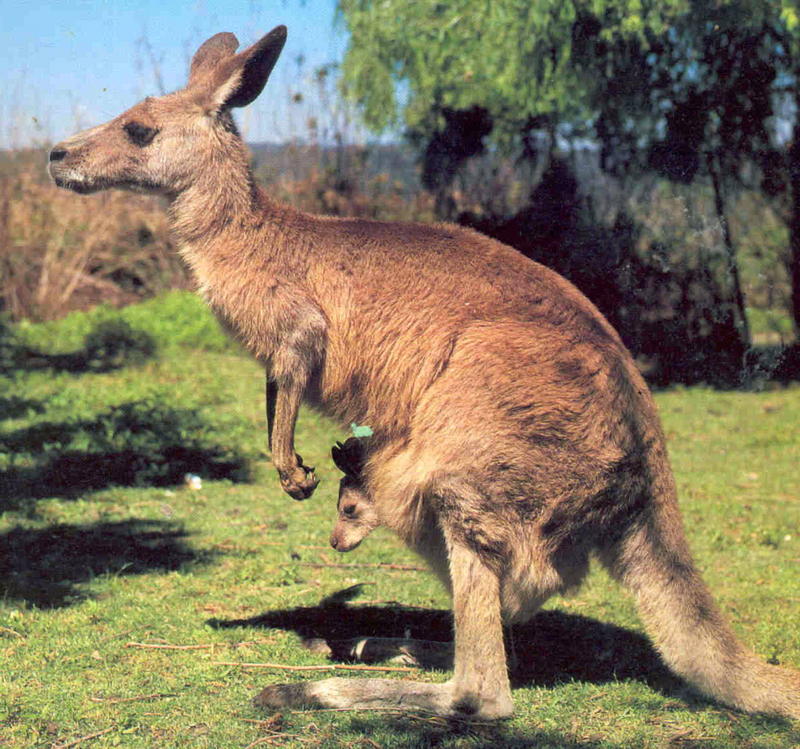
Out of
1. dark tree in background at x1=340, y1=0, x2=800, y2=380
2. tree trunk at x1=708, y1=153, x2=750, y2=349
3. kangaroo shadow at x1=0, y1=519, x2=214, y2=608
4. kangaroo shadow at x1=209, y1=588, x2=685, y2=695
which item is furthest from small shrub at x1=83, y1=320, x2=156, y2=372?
kangaroo shadow at x1=209, y1=588, x2=685, y2=695

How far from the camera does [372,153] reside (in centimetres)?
1245

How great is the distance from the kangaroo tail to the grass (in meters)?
0.12

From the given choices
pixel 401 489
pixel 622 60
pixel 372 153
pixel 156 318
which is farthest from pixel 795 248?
pixel 401 489

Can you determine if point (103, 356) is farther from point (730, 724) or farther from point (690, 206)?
point (730, 724)

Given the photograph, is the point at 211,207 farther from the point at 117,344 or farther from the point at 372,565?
the point at 117,344

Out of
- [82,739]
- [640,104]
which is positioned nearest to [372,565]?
[82,739]

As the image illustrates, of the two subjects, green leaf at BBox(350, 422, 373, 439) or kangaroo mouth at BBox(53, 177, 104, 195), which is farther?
kangaroo mouth at BBox(53, 177, 104, 195)

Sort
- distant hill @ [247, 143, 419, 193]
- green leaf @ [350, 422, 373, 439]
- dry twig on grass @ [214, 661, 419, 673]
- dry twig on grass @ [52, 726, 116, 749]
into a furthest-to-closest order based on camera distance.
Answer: distant hill @ [247, 143, 419, 193] < dry twig on grass @ [214, 661, 419, 673] < green leaf @ [350, 422, 373, 439] < dry twig on grass @ [52, 726, 116, 749]

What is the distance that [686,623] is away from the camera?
3.31 meters

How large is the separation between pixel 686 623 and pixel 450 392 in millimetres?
1096

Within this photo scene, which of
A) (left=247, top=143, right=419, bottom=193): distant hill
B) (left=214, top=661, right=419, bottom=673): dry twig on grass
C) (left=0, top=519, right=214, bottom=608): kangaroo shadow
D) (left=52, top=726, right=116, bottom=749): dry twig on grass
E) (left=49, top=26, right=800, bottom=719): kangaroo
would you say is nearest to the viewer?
(left=52, top=726, right=116, bottom=749): dry twig on grass

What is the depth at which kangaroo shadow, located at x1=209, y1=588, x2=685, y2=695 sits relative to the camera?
389 centimetres

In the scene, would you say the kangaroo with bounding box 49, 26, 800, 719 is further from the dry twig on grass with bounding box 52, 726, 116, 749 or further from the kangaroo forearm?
the dry twig on grass with bounding box 52, 726, 116, 749

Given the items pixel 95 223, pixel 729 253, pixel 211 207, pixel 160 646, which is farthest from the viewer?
pixel 95 223
